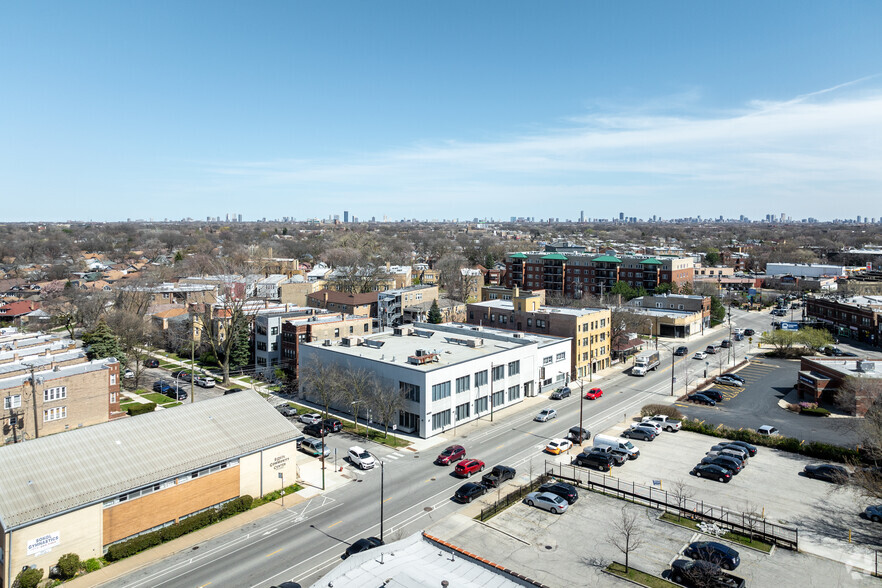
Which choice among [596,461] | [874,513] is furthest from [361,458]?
[874,513]

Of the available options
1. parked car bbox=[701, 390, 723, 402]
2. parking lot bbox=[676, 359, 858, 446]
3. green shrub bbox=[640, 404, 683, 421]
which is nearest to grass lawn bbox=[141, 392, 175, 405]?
green shrub bbox=[640, 404, 683, 421]

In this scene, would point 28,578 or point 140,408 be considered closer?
point 28,578

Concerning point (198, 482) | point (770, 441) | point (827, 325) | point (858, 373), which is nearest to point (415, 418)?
point (198, 482)

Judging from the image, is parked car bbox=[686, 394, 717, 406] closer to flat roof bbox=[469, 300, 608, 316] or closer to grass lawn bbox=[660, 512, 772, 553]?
flat roof bbox=[469, 300, 608, 316]

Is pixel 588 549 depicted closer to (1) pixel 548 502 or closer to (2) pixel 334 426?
(1) pixel 548 502

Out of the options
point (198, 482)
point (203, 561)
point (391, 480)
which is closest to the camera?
point (203, 561)

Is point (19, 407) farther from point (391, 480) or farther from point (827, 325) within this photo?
point (827, 325)

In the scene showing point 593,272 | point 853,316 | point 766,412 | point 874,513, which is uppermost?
point 593,272
